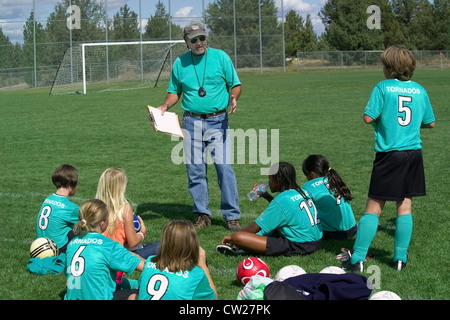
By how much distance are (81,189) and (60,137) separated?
20.2 feet

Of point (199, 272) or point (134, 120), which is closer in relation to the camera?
point (199, 272)

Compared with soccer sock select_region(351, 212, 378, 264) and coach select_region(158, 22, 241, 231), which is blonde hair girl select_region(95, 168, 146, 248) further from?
soccer sock select_region(351, 212, 378, 264)

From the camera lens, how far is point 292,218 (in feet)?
19.0

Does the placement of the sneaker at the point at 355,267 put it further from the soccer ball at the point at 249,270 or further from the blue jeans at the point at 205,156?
the blue jeans at the point at 205,156

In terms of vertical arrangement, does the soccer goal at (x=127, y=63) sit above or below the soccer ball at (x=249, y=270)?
above

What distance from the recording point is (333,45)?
6425 cm

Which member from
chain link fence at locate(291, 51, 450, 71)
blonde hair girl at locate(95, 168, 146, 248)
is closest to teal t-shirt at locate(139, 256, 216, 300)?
blonde hair girl at locate(95, 168, 146, 248)

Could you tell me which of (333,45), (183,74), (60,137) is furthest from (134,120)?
(333,45)

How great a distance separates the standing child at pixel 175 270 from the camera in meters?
3.96

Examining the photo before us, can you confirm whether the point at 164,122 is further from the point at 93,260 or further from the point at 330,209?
the point at 93,260

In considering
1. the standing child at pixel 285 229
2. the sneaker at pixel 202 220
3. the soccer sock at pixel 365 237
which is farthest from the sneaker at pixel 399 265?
the sneaker at pixel 202 220

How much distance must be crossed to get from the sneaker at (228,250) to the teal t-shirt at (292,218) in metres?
0.31

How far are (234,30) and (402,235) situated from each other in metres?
45.3
